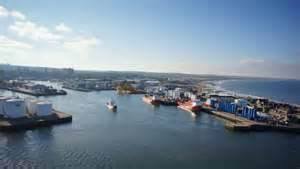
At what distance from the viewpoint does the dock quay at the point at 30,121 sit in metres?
18.6

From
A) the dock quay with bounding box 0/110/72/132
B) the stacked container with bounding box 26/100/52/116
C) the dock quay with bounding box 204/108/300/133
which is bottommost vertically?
the dock quay with bounding box 204/108/300/133

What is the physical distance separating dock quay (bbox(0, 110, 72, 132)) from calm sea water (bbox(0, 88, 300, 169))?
84cm

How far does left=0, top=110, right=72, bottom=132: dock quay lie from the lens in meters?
18.6

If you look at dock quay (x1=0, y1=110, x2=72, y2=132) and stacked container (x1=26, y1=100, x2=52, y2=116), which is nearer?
dock quay (x1=0, y1=110, x2=72, y2=132)

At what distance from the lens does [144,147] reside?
638 inches

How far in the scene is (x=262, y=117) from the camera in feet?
84.1

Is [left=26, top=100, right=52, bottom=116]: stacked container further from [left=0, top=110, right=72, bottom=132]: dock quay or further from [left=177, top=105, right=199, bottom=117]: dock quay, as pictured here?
[left=177, top=105, right=199, bottom=117]: dock quay

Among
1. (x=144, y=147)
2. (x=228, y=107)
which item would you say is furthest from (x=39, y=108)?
(x=228, y=107)

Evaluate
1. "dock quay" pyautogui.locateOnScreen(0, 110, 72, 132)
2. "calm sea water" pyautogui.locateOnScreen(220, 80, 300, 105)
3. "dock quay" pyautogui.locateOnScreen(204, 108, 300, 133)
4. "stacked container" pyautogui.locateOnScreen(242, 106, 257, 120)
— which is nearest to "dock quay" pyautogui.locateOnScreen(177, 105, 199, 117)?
"stacked container" pyautogui.locateOnScreen(242, 106, 257, 120)

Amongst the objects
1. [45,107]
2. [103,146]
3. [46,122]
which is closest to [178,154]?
[103,146]

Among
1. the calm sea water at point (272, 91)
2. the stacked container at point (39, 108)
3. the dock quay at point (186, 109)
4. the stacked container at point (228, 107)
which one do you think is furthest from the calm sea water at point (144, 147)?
the calm sea water at point (272, 91)

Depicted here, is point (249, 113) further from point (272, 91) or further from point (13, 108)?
point (272, 91)

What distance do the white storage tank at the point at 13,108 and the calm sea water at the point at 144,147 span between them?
2.73 m

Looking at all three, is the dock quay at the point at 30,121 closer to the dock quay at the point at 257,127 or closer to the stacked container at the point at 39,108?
the stacked container at the point at 39,108
